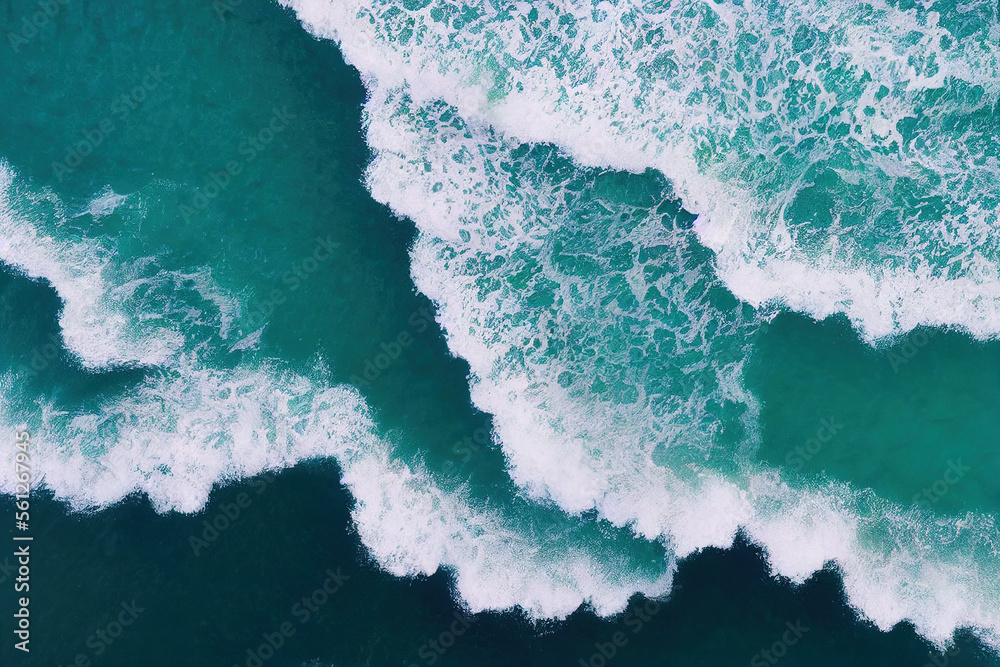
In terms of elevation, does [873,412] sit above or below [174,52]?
above

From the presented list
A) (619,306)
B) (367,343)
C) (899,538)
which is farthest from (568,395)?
(899,538)

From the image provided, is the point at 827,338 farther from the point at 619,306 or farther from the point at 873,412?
the point at 619,306

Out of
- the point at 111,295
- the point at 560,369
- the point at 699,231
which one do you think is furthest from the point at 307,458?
the point at 699,231

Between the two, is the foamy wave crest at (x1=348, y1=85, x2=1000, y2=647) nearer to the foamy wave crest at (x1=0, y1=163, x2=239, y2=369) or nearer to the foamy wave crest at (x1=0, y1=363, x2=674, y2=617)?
the foamy wave crest at (x1=0, y1=363, x2=674, y2=617)

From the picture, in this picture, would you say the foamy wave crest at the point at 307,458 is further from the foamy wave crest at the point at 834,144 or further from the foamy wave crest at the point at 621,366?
the foamy wave crest at the point at 834,144

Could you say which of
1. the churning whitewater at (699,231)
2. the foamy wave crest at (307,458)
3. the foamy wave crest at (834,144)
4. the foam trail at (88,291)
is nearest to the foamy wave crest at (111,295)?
the foam trail at (88,291)

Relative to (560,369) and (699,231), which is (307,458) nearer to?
(560,369)
